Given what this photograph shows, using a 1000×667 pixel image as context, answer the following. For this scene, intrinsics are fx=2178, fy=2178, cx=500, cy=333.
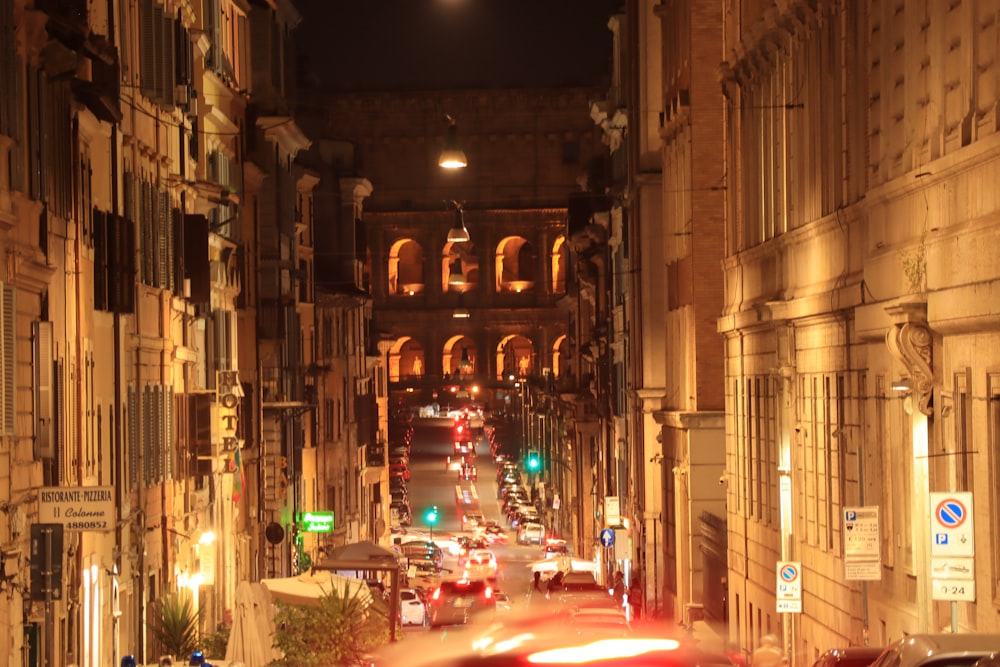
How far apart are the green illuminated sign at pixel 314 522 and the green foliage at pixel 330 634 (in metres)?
30.2

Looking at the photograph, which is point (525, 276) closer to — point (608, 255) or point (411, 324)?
point (411, 324)

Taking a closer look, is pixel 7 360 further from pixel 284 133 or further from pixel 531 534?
pixel 531 534

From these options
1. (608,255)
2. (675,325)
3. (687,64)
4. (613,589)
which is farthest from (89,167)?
(608,255)

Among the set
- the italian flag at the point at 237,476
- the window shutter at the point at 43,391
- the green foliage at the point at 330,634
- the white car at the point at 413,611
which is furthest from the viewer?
the white car at the point at 413,611

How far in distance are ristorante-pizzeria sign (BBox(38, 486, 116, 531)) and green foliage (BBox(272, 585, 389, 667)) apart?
6316mm

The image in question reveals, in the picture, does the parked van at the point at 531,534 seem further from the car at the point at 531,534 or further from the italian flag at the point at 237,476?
the italian flag at the point at 237,476

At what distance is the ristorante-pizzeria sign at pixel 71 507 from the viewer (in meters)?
24.8

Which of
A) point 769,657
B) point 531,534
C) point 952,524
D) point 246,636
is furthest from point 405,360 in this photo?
point 952,524

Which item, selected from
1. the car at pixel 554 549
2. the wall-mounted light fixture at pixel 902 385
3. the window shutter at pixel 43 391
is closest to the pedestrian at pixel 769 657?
the wall-mounted light fixture at pixel 902 385

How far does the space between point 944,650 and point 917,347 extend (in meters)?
8.94

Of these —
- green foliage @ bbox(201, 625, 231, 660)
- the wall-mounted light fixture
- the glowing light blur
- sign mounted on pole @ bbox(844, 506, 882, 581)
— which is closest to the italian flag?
green foliage @ bbox(201, 625, 231, 660)

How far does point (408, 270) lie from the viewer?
141m

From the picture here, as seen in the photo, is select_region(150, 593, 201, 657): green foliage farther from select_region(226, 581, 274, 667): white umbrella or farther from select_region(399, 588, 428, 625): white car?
select_region(399, 588, 428, 625): white car

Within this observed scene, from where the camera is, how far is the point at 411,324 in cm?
14000
